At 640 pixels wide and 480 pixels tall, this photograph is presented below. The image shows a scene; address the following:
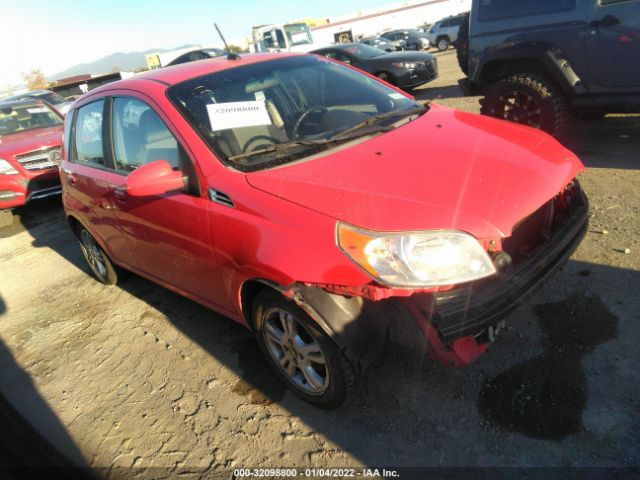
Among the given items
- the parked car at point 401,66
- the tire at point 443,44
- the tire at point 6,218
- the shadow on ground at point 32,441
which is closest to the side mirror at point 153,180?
the shadow on ground at point 32,441

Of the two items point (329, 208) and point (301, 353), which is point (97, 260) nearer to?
point (301, 353)

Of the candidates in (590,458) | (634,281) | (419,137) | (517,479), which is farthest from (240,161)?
(634,281)

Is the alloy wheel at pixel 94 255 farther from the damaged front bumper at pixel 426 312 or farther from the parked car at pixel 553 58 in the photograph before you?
the parked car at pixel 553 58

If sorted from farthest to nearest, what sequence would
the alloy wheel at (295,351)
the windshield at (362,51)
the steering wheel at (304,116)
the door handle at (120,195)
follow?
the windshield at (362,51) → the door handle at (120,195) → the steering wheel at (304,116) → the alloy wheel at (295,351)

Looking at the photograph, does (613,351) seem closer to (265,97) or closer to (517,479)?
(517,479)

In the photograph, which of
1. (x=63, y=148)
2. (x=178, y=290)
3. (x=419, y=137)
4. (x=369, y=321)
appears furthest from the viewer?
(x=63, y=148)

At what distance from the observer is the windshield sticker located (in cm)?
258

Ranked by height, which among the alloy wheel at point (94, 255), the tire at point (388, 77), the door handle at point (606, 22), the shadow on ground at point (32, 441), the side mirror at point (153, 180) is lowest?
the shadow on ground at point (32, 441)

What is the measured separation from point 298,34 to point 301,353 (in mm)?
17115

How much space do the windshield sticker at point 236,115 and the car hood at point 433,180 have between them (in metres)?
0.49

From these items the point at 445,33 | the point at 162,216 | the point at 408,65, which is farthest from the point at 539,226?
the point at 445,33

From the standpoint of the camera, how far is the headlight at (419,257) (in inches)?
72.3

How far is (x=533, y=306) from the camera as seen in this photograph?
9.12ft

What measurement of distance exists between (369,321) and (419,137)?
1114mm
